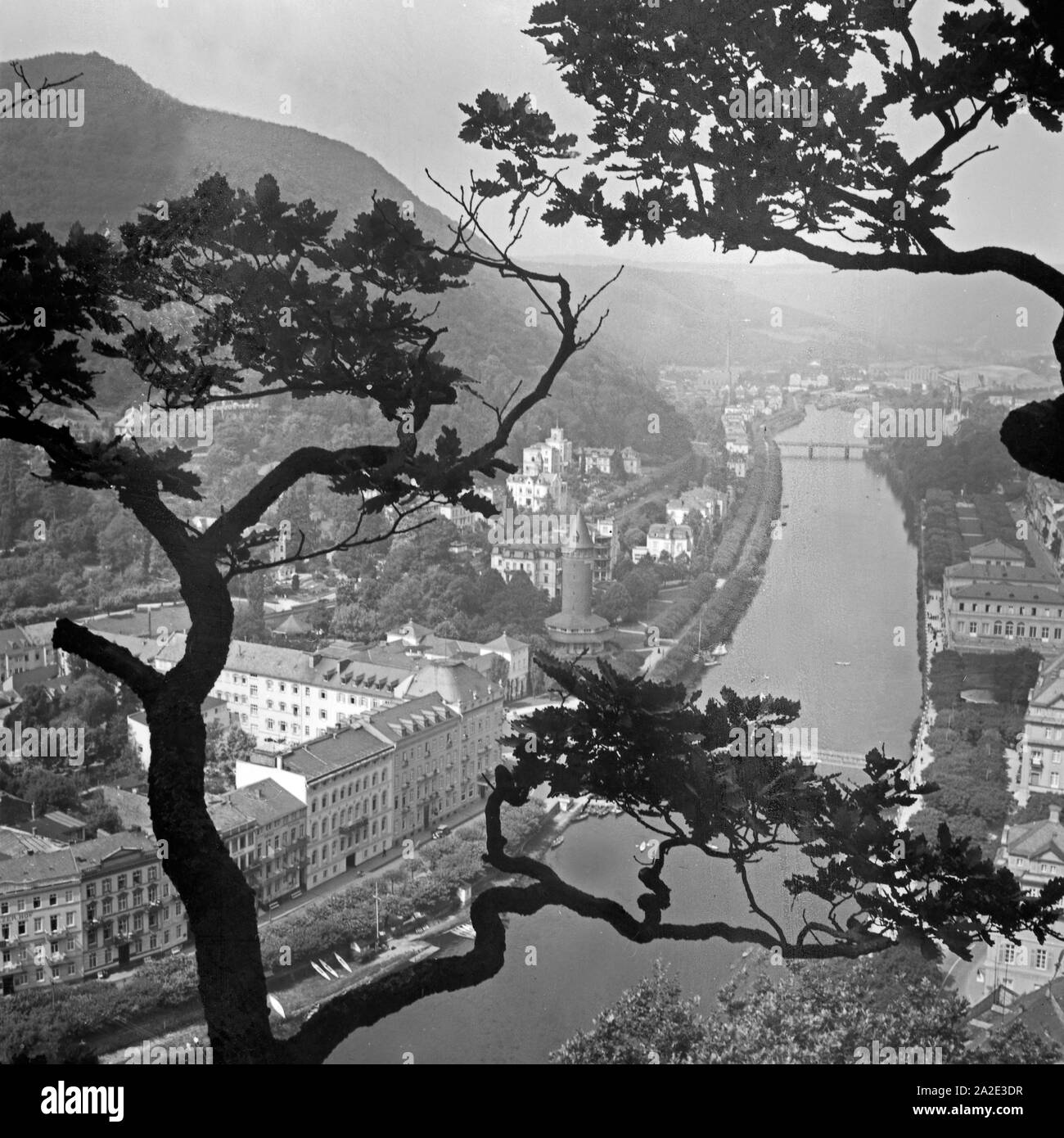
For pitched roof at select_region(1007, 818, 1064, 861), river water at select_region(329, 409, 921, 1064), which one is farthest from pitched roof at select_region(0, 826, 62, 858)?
pitched roof at select_region(1007, 818, 1064, 861)

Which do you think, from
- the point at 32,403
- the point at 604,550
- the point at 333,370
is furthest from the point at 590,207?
Answer: the point at 604,550

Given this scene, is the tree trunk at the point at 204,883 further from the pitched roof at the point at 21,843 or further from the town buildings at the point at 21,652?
the town buildings at the point at 21,652

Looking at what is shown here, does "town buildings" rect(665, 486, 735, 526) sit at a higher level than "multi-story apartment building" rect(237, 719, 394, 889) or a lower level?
higher

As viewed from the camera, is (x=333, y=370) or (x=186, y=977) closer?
(x=333, y=370)

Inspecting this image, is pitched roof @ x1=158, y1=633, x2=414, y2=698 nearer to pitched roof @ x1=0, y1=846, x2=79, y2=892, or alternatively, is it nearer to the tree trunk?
pitched roof @ x1=0, y1=846, x2=79, y2=892

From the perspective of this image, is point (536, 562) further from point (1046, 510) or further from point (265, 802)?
point (1046, 510)
